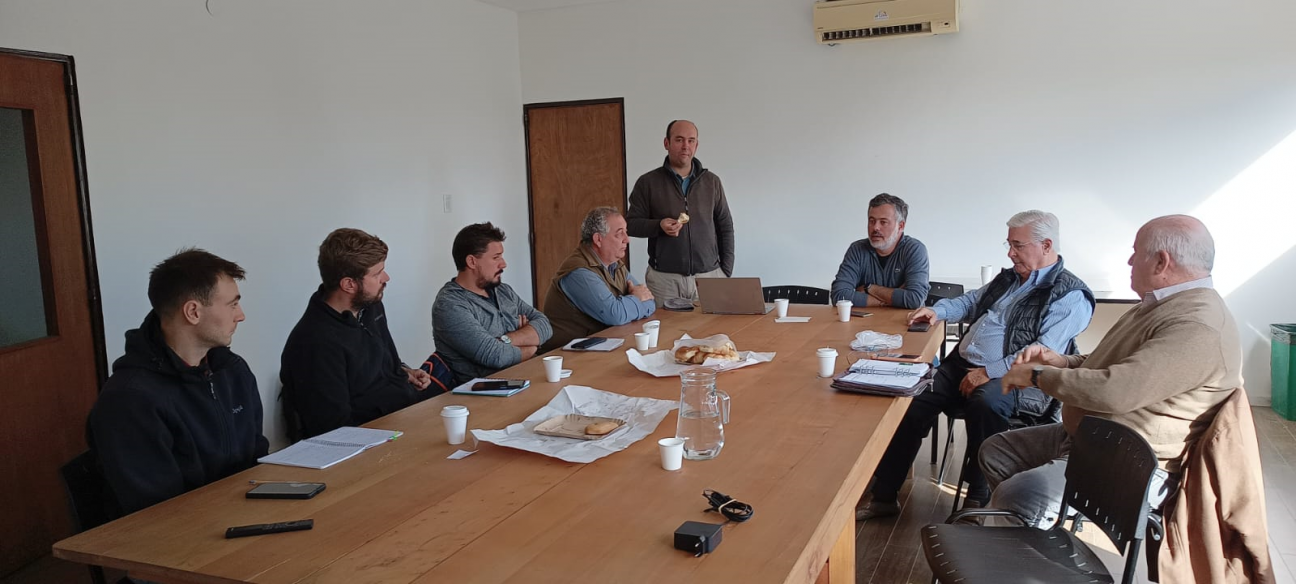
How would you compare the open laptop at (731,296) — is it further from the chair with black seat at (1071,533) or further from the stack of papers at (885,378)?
the chair with black seat at (1071,533)

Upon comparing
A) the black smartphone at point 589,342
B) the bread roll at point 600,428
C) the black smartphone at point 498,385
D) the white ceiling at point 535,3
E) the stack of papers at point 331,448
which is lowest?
the stack of papers at point 331,448

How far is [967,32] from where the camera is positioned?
5.56m

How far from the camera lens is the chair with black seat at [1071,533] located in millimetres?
1939

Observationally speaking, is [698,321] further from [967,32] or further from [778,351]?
[967,32]

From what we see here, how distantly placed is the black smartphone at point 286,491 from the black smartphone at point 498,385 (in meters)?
0.82

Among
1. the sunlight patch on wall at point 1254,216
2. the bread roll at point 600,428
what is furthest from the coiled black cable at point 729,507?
the sunlight patch on wall at point 1254,216

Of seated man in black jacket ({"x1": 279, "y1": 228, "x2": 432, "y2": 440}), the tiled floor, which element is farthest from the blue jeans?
seated man in black jacket ({"x1": 279, "y1": 228, "x2": 432, "y2": 440})

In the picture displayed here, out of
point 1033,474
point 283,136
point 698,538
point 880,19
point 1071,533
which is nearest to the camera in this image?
point 698,538

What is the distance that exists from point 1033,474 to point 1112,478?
55 centimetres

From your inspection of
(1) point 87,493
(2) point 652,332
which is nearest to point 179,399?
(1) point 87,493

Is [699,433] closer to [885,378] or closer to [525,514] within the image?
[525,514]

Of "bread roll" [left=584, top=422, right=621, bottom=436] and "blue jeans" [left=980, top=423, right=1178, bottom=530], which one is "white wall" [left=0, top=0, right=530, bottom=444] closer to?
"bread roll" [left=584, top=422, right=621, bottom=436]

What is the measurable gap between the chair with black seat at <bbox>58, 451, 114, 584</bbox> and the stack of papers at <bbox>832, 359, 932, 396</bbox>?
1915 millimetres

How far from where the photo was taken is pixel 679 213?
5156 mm
